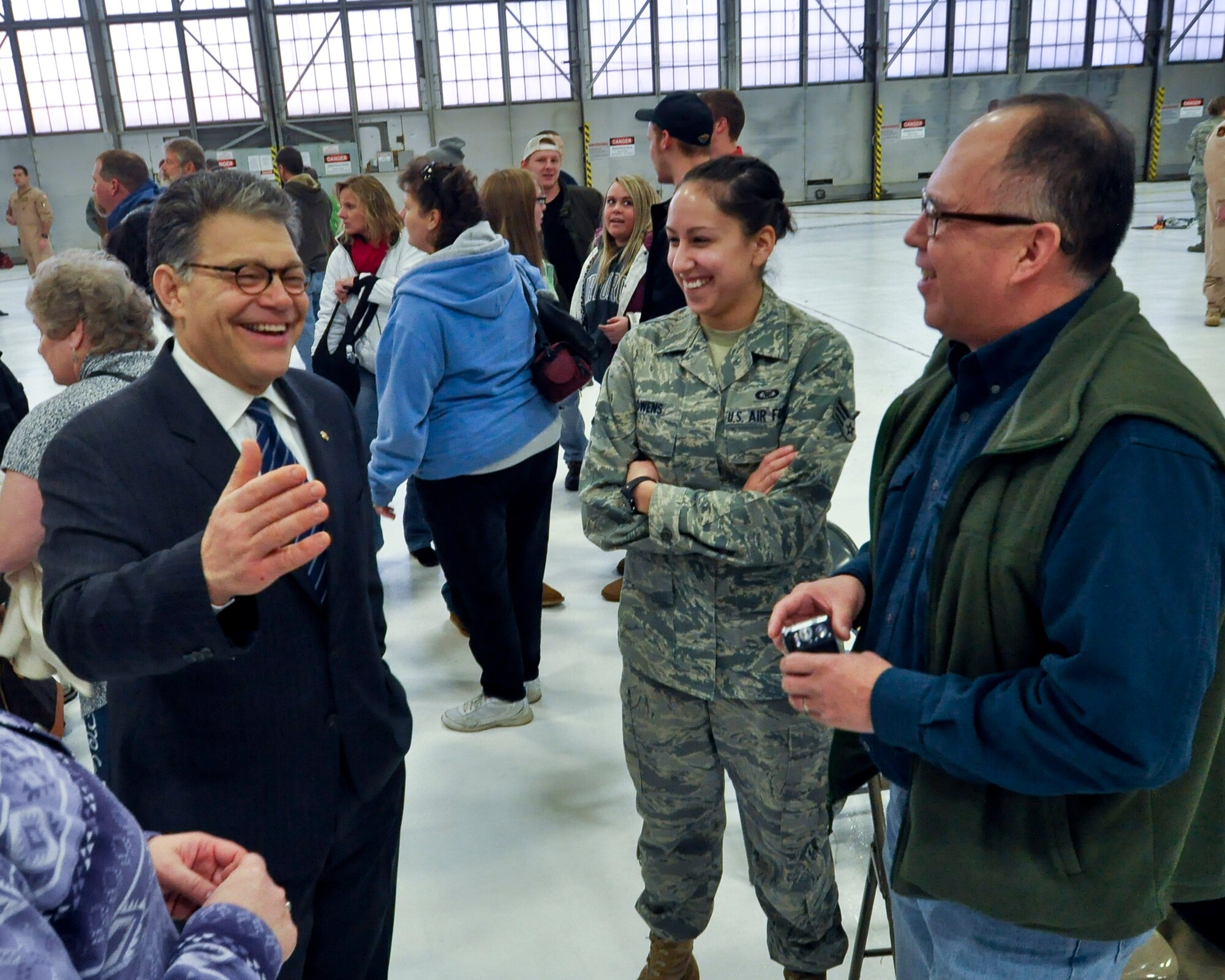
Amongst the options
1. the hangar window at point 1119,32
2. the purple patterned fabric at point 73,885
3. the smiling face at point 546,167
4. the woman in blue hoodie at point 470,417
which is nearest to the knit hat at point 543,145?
the smiling face at point 546,167

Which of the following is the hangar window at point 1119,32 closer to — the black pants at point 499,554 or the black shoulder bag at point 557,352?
the black shoulder bag at point 557,352

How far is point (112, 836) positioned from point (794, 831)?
5.35 feet

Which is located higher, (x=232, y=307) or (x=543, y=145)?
(x=543, y=145)

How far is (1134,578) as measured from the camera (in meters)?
1.11

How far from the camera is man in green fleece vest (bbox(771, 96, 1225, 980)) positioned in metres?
1.13

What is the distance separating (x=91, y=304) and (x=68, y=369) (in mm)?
222

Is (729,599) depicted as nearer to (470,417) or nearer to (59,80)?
(470,417)

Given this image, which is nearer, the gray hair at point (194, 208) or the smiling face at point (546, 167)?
the gray hair at point (194, 208)

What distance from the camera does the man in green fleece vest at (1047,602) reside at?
3.70 feet

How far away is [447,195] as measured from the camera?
3152 mm

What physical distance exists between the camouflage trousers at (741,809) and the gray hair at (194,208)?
1.29 metres

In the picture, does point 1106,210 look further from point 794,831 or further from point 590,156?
point 590,156

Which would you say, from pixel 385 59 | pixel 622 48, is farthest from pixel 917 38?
pixel 385 59

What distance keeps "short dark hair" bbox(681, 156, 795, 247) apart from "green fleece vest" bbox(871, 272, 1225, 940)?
3.26 feet
